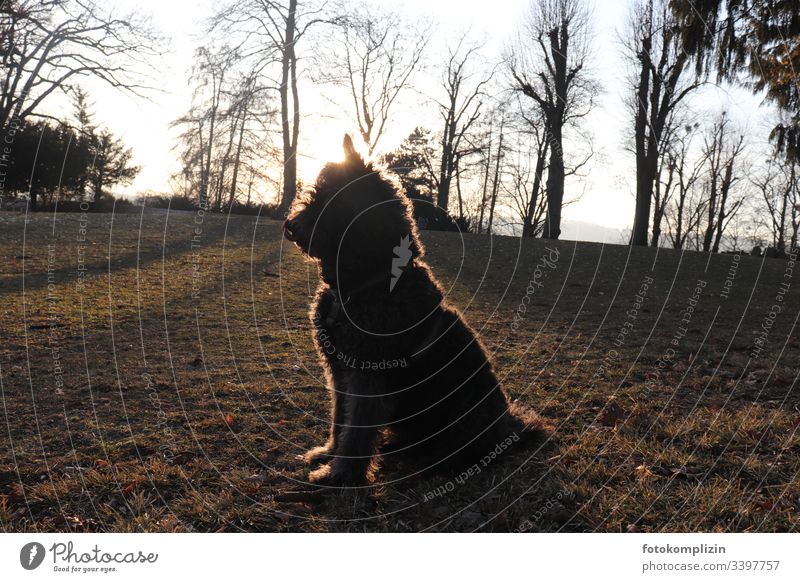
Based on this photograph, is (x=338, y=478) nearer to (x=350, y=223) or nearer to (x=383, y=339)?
(x=383, y=339)

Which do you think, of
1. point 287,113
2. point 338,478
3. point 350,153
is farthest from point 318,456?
point 287,113

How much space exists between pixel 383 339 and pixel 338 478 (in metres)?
1.21

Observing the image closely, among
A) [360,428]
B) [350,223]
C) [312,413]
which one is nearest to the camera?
[360,428]

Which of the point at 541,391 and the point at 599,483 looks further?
the point at 541,391

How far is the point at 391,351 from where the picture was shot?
4176 millimetres

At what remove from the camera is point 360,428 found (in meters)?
4.29

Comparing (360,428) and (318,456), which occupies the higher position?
(360,428)

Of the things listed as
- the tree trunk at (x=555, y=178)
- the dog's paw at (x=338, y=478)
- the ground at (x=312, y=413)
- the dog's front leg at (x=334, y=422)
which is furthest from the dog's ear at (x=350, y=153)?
the tree trunk at (x=555, y=178)

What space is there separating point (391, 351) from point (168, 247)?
614 inches

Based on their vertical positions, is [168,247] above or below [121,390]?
above

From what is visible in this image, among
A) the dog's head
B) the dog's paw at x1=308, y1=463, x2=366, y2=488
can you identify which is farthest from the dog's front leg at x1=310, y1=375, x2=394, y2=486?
the dog's head

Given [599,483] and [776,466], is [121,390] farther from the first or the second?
[776,466]
